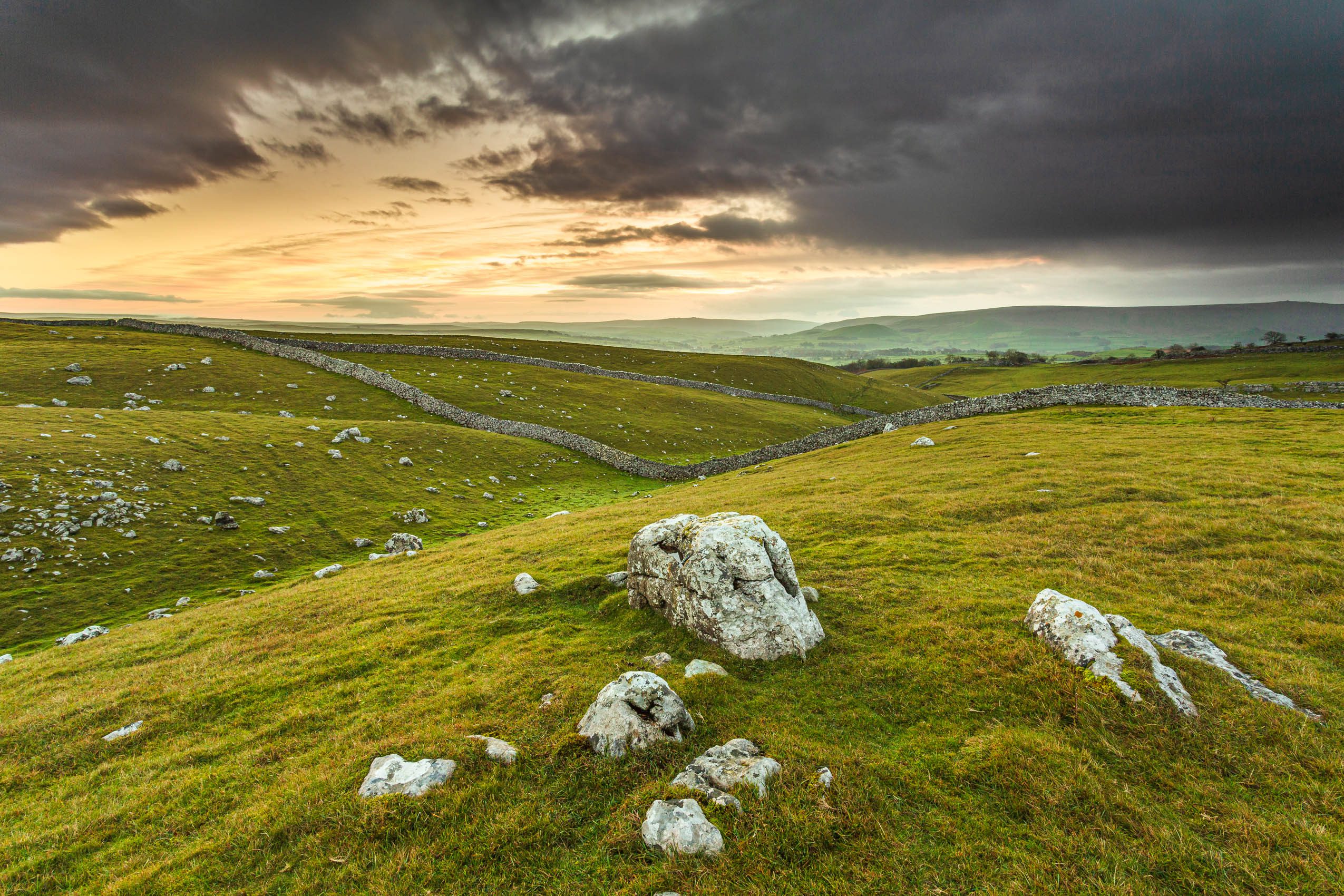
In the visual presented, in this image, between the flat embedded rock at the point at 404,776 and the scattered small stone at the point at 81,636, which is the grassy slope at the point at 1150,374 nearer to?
the flat embedded rock at the point at 404,776

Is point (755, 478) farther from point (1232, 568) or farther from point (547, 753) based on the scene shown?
point (547, 753)

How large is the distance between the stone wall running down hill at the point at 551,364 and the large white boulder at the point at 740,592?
7514 cm

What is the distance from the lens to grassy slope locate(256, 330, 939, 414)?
315 ft

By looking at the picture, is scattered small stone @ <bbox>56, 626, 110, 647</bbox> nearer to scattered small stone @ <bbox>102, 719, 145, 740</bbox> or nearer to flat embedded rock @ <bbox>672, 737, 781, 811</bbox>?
scattered small stone @ <bbox>102, 719, 145, 740</bbox>

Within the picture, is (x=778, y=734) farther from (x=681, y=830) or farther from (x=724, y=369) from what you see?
(x=724, y=369)

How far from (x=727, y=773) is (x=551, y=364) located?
84600 mm

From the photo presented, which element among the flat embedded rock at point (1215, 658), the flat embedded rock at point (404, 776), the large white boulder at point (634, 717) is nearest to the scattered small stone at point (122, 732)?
the flat embedded rock at point (404, 776)

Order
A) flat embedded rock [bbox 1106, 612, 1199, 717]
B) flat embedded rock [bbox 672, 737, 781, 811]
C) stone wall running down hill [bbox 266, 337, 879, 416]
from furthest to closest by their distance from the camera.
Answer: stone wall running down hill [bbox 266, 337, 879, 416]
flat embedded rock [bbox 1106, 612, 1199, 717]
flat embedded rock [bbox 672, 737, 781, 811]

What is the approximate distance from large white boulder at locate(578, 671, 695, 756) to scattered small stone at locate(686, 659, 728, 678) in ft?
3.92

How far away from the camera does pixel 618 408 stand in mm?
64875

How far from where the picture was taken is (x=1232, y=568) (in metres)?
13.2

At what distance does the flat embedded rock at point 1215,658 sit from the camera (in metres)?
8.30

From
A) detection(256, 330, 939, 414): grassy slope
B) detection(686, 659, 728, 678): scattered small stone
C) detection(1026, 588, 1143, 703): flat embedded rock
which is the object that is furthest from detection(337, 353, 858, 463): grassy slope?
detection(1026, 588, 1143, 703): flat embedded rock

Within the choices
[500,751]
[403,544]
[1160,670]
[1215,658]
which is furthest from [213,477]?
[1215,658]
